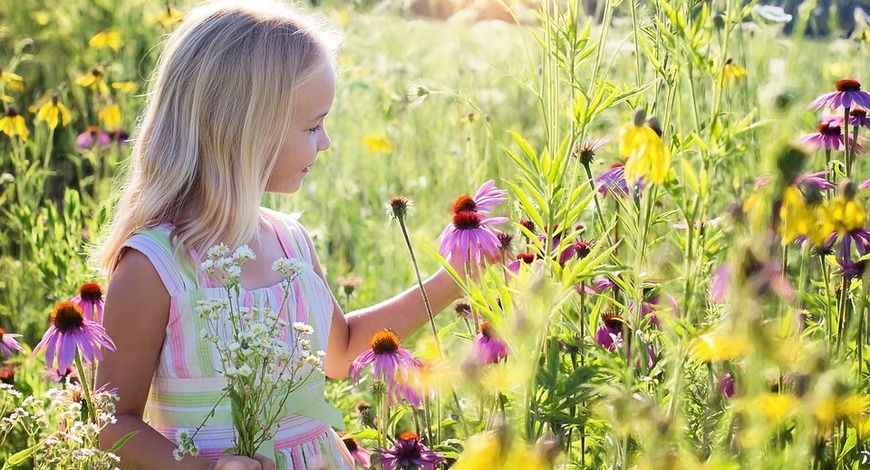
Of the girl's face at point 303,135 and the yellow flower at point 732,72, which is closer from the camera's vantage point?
the girl's face at point 303,135

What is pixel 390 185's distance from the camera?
3.31 m

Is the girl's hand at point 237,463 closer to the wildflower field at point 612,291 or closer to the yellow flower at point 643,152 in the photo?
the wildflower field at point 612,291

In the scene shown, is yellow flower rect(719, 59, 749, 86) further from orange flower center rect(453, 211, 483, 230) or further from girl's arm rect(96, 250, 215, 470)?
girl's arm rect(96, 250, 215, 470)

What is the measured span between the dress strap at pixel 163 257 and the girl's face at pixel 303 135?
0.21 meters

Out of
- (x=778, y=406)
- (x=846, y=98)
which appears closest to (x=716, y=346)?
(x=778, y=406)

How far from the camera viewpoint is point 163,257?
148cm

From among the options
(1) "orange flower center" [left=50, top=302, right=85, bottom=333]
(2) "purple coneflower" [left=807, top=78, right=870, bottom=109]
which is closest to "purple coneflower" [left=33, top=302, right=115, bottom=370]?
(1) "orange flower center" [left=50, top=302, right=85, bottom=333]

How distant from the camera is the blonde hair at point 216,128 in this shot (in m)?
1.55

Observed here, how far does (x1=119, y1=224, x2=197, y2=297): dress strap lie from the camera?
148 cm

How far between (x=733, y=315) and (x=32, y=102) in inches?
139

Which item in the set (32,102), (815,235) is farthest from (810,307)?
(32,102)

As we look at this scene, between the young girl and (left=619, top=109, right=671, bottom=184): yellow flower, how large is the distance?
0.74m

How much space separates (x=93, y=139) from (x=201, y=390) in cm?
178

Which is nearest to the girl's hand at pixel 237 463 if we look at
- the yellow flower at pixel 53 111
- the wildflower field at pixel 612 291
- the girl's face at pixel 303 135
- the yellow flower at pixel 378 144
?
the wildflower field at pixel 612 291
